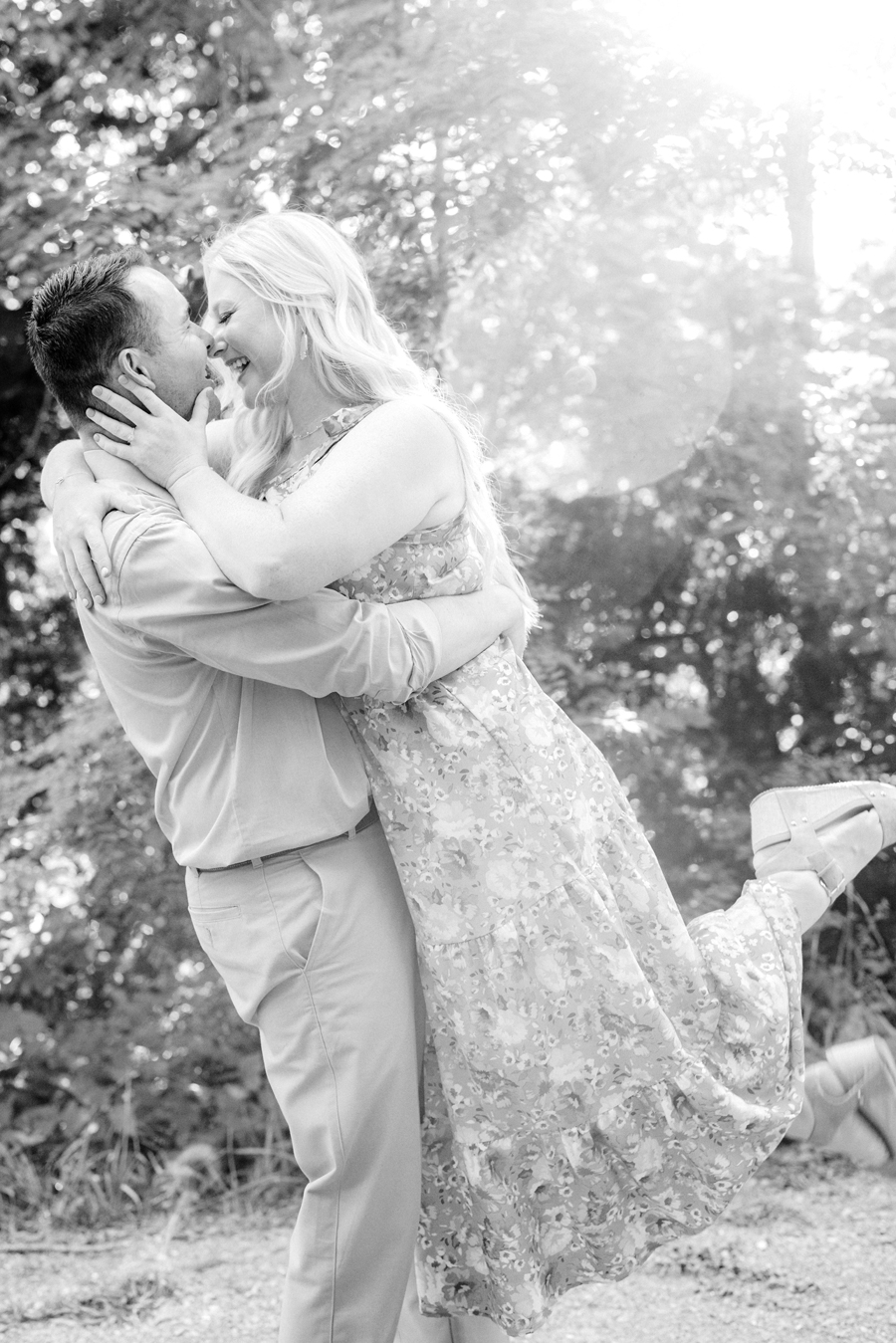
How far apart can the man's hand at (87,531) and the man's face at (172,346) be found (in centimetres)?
17

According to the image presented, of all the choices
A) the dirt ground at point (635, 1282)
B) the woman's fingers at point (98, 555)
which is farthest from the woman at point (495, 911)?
the dirt ground at point (635, 1282)

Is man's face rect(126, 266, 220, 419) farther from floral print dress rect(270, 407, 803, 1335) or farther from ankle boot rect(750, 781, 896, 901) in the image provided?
ankle boot rect(750, 781, 896, 901)

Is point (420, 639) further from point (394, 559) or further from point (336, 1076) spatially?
point (336, 1076)

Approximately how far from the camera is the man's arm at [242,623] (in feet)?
5.64

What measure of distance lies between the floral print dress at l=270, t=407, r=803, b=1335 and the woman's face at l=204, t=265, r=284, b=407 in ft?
0.47

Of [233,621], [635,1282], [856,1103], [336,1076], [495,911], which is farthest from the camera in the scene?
[635,1282]

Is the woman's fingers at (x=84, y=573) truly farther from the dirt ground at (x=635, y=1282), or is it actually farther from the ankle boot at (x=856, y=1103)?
the dirt ground at (x=635, y=1282)

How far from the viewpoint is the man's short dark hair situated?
1.85 metres

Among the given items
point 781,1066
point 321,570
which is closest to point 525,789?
point 321,570

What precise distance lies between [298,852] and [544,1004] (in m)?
0.45

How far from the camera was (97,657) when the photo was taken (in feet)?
6.27

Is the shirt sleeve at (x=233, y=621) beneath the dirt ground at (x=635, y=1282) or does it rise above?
above

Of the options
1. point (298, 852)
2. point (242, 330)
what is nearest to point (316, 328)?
point (242, 330)

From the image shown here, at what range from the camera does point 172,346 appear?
6.19 ft
